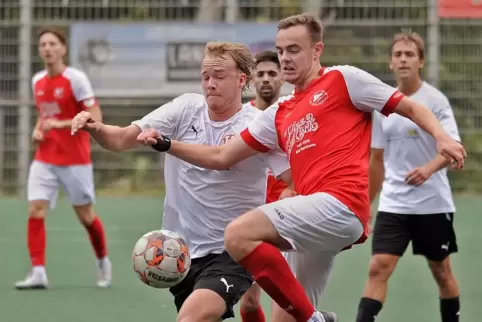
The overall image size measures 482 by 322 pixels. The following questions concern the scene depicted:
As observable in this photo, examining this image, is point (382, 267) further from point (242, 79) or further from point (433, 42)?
point (433, 42)

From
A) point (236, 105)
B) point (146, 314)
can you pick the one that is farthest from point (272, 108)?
point (146, 314)

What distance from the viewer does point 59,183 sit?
1030 cm

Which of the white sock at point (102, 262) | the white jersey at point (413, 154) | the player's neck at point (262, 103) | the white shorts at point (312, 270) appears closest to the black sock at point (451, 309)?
the white jersey at point (413, 154)

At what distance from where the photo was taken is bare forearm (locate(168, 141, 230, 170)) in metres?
5.92

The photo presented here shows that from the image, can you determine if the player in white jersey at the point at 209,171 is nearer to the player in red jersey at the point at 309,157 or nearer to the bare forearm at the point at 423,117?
the player in red jersey at the point at 309,157

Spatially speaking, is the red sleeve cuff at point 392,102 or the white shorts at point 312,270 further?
the white shorts at point 312,270

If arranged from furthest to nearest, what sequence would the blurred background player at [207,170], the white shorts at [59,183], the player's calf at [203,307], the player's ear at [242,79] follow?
the white shorts at [59,183]
the player's ear at [242,79]
the blurred background player at [207,170]
the player's calf at [203,307]

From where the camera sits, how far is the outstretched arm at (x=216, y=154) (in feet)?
19.5

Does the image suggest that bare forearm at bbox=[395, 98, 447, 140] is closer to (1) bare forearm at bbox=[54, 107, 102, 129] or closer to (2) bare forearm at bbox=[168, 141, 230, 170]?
(2) bare forearm at bbox=[168, 141, 230, 170]

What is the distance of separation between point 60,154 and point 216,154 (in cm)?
446

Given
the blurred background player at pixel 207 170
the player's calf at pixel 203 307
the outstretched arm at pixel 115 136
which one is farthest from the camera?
the blurred background player at pixel 207 170

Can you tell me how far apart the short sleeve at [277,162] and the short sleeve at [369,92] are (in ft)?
1.82

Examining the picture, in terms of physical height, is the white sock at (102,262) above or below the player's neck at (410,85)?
below

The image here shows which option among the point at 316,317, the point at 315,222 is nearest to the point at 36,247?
the point at 316,317
